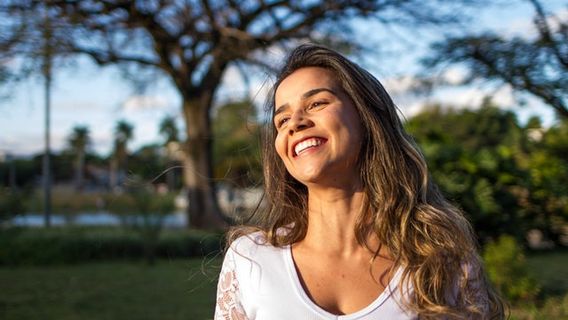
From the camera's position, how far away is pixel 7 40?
9969 mm

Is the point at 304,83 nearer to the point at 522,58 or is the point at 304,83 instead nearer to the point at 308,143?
the point at 308,143

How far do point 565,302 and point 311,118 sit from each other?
4.98 m

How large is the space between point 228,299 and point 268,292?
0.47 feet

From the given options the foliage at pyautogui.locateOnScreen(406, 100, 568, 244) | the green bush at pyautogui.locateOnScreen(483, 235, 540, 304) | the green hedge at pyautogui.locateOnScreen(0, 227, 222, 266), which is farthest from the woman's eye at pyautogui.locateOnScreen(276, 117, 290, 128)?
the foliage at pyautogui.locateOnScreen(406, 100, 568, 244)

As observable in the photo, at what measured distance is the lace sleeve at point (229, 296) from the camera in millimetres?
1952

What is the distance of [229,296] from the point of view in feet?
6.53

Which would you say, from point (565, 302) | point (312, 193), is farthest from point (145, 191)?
point (312, 193)

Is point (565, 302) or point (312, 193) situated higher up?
point (312, 193)

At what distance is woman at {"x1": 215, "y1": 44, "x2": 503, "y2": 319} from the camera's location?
1904mm

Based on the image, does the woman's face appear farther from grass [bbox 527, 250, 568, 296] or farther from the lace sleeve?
grass [bbox 527, 250, 568, 296]

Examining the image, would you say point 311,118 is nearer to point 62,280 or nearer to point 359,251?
point 359,251

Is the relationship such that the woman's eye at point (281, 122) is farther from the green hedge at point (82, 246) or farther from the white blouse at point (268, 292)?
the green hedge at point (82, 246)

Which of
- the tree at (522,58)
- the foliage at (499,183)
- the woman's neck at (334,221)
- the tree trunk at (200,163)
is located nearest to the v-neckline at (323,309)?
the woman's neck at (334,221)

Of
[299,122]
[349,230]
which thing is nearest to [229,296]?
[349,230]
